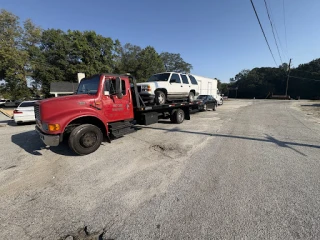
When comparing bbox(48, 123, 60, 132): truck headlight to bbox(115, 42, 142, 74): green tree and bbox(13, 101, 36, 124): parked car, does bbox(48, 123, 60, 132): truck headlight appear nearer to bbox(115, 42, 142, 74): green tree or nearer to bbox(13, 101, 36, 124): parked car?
bbox(13, 101, 36, 124): parked car

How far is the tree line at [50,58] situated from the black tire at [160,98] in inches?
1126

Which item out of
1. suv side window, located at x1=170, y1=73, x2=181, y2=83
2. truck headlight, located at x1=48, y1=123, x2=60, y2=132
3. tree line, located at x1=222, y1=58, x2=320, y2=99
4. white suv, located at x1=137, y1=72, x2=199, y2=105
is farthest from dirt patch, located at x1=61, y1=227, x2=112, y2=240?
tree line, located at x1=222, y1=58, x2=320, y2=99

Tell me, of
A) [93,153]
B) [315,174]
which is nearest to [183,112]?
[93,153]

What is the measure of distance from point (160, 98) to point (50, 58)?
122 feet

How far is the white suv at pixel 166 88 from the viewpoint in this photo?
296 inches

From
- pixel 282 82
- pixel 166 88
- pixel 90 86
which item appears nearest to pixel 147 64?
pixel 166 88

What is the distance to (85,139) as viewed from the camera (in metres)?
4.86

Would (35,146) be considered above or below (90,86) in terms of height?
below

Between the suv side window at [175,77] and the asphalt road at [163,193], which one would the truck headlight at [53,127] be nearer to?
the asphalt road at [163,193]

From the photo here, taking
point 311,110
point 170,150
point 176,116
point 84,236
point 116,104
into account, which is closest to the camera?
point 84,236

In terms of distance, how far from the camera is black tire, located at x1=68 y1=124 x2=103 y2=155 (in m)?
4.62

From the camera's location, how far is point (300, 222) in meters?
2.27

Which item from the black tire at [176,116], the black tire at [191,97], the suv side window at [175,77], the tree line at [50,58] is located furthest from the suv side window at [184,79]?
the tree line at [50,58]

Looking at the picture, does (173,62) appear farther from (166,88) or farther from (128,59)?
(166,88)
